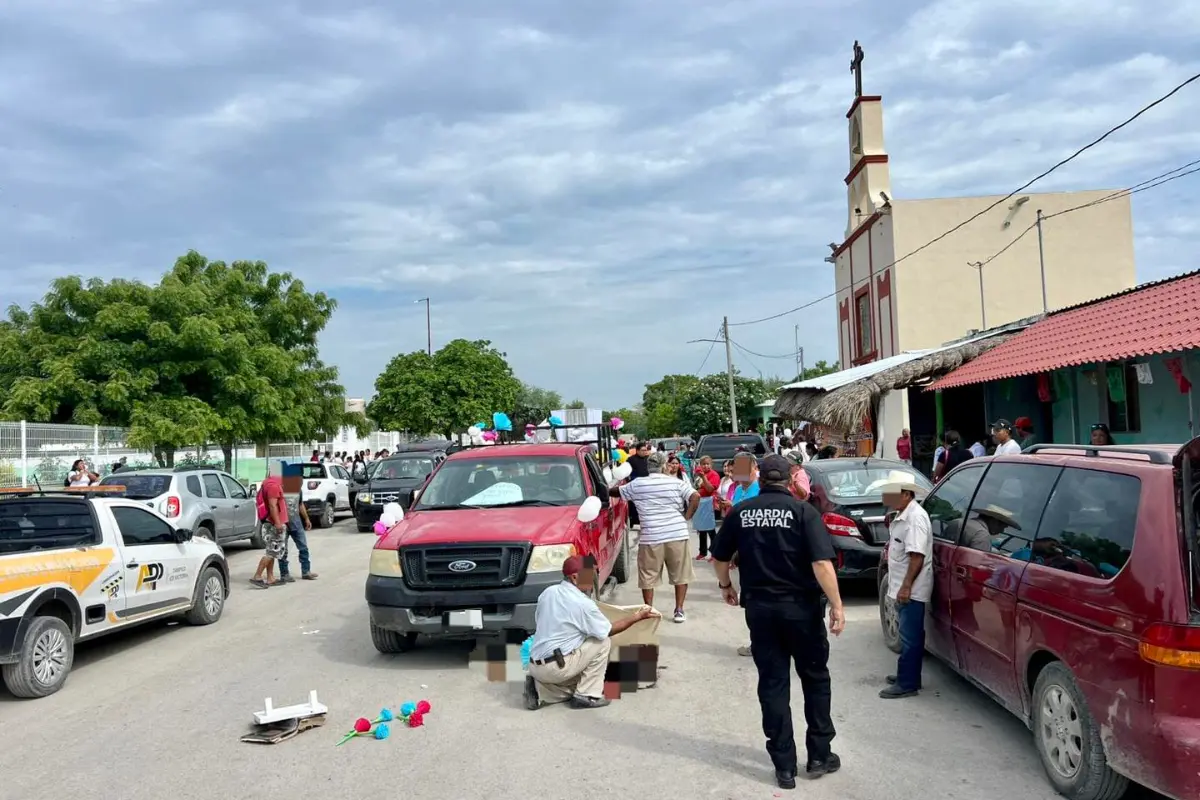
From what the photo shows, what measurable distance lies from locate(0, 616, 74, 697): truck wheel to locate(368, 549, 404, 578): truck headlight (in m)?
2.55

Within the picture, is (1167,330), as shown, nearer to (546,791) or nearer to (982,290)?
(546,791)

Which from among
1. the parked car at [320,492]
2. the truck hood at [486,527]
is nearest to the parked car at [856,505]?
the truck hood at [486,527]

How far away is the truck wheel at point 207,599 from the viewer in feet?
32.3

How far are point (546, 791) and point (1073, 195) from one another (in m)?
31.0

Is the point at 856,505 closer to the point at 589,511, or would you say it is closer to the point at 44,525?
the point at 589,511

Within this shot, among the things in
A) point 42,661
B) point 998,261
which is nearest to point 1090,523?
point 42,661

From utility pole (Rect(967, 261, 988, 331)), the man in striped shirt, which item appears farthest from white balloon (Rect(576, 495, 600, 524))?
utility pole (Rect(967, 261, 988, 331))

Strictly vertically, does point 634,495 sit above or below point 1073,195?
below

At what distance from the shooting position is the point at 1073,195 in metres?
30.0

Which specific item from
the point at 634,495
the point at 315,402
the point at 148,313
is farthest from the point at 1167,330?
the point at 315,402

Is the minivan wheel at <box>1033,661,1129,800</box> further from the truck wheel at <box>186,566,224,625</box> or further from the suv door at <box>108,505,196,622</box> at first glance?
the truck wheel at <box>186,566,224,625</box>

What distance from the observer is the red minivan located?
382 centimetres

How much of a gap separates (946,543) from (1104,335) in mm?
9644

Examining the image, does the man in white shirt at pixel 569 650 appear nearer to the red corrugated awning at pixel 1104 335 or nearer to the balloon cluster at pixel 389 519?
the balloon cluster at pixel 389 519
